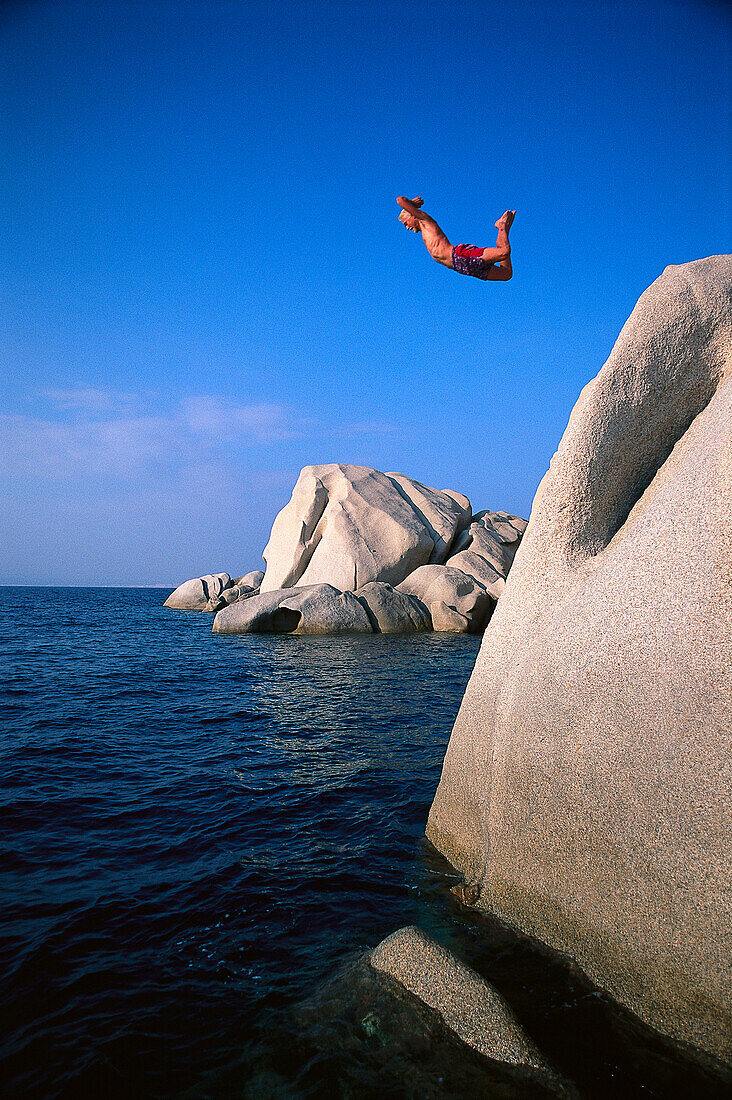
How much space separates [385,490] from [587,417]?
25.3 metres

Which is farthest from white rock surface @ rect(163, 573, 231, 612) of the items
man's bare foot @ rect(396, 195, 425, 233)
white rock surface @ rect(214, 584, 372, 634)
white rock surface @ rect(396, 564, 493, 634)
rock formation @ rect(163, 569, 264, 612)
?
man's bare foot @ rect(396, 195, 425, 233)

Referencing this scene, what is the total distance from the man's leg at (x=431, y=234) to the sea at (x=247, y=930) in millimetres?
5507

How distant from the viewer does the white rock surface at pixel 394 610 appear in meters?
22.7

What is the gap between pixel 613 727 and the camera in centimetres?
362

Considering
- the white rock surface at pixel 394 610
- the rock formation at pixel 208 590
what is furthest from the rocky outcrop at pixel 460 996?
the rock formation at pixel 208 590

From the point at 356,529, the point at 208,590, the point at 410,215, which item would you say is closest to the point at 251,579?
the point at 208,590

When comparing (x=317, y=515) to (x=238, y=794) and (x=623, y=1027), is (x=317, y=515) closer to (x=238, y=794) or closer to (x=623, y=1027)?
(x=238, y=794)

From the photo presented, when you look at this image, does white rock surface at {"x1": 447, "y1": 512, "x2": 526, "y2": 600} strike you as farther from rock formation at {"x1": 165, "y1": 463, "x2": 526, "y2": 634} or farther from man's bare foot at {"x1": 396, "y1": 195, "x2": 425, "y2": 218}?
man's bare foot at {"x1": 396, "y1": 195, "x2": 425, "y2": 218}

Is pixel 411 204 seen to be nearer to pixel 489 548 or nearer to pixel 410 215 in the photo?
pixel 410 215

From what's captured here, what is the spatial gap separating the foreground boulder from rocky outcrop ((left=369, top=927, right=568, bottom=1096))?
73.7ft

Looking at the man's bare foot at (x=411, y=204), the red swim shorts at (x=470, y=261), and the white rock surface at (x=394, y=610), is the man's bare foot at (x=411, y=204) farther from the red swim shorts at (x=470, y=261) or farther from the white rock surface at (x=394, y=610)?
the white rock surface at (x=394, y=610)

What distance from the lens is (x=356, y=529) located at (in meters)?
27.4

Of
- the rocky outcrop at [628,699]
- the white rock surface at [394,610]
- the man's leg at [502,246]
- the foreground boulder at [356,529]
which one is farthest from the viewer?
the foreground boulder at [356,529]

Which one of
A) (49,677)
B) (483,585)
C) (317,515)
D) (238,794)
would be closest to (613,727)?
(238,794)
